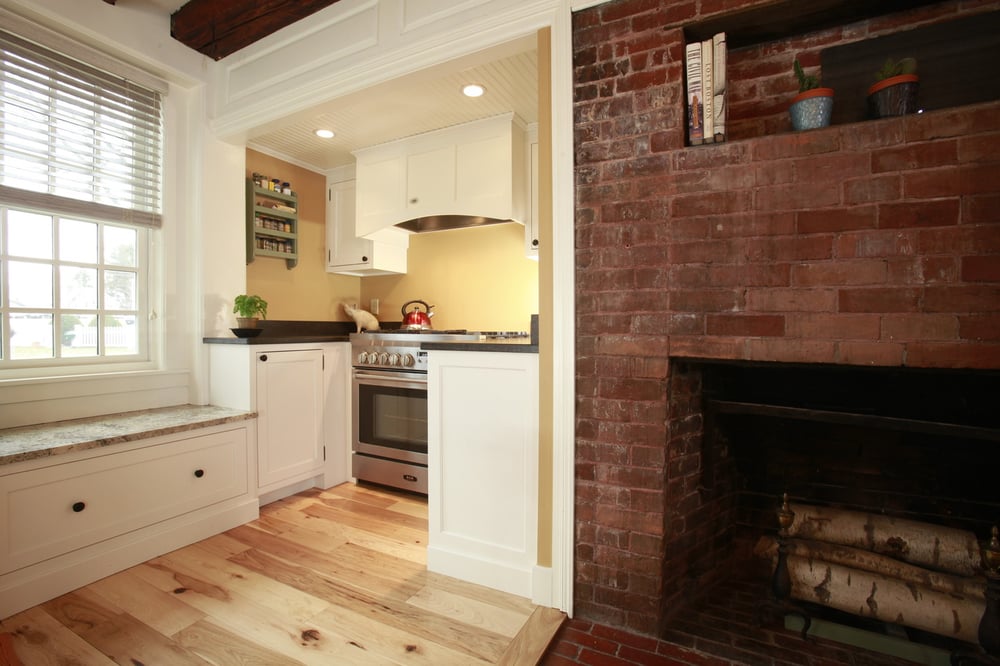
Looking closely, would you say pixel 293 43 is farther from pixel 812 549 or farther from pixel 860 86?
pixel 812 549

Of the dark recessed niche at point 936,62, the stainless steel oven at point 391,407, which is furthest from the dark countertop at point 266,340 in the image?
the dark recessed niche at point 936,62

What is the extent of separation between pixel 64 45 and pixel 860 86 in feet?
11.2

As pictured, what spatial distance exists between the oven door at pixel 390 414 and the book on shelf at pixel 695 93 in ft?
6.46

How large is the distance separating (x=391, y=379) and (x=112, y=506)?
4.74 feet

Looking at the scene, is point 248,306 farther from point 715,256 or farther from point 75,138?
point 715,256

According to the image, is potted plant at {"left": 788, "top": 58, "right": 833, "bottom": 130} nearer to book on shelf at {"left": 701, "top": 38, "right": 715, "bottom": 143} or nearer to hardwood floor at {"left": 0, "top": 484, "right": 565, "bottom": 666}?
book on shelf at {"left": 701, "top": 38, "right": 715, "bottom": 143}

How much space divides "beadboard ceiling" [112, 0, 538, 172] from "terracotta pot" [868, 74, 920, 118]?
115 centimetres

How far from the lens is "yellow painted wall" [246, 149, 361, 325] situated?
10.7ft

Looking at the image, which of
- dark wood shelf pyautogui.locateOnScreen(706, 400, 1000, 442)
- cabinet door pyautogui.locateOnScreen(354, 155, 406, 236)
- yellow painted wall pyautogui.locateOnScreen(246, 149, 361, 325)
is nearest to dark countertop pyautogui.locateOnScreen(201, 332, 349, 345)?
yellow painted wall pyautogui.locateOnScreen(246, 149, 361, 325)

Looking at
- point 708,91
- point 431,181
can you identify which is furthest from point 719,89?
point 431,181

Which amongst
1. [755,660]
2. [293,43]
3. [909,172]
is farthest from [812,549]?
[293,43]

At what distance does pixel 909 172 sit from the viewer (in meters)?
1.15

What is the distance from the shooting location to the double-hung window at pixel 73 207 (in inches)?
81.8

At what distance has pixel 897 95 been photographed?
1199 millimetres
